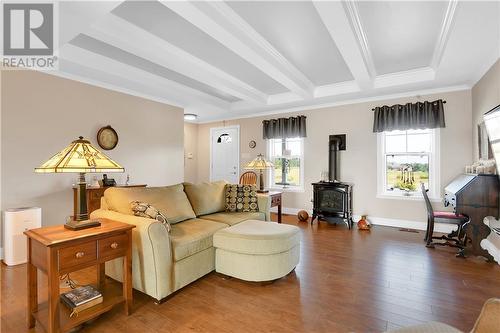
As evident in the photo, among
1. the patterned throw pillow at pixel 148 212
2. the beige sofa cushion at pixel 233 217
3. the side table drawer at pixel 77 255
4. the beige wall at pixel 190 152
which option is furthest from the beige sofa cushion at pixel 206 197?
the beige wall at pixel 190 152

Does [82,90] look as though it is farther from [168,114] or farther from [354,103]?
[354,103]

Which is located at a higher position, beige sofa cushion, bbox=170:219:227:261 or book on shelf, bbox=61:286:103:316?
beige sofa cushion, bbox=170:219:227:261

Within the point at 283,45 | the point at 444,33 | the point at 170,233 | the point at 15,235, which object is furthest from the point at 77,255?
the point at 444,33

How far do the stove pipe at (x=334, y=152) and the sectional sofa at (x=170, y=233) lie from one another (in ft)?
7.80

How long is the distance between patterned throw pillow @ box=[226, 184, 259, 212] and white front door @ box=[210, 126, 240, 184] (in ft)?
10.2

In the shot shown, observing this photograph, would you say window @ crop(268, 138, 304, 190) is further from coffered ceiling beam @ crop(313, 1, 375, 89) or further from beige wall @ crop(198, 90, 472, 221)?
coffered ceiling beam @ crop(313, 1, 375, 89)

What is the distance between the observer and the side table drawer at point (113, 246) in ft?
5.72

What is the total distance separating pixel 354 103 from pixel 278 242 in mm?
3750

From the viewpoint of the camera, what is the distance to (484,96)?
3404 millimetres

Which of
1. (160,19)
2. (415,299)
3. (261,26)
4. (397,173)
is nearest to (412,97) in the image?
(397,173)

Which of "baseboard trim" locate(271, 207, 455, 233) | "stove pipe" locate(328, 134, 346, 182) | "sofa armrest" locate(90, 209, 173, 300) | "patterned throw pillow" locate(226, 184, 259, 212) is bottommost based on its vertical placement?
"baseboard trim" locate(271, 207, 455, 233)

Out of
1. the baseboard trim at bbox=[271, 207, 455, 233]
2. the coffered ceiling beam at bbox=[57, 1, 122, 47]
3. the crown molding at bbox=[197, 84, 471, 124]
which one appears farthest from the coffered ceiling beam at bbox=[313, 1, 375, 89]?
the baseboard trim at bbox=[271, 207, 455, 233]

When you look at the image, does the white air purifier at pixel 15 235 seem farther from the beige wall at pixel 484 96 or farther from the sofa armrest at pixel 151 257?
the beige wall at pixel 484 96

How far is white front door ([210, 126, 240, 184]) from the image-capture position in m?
6.64
